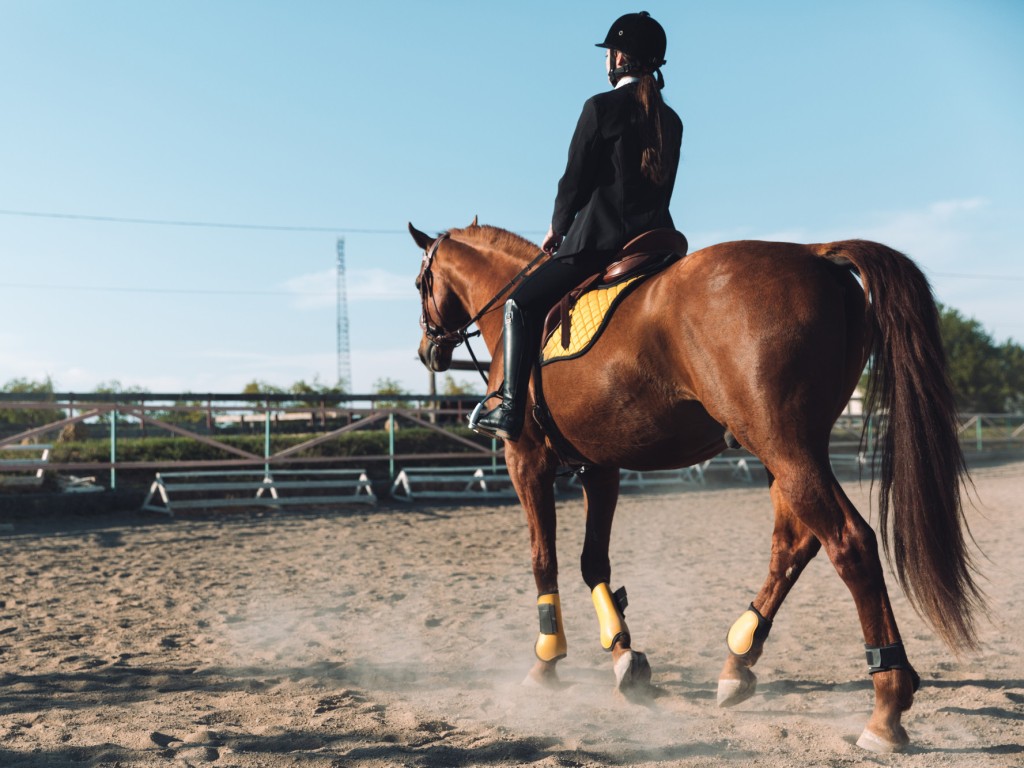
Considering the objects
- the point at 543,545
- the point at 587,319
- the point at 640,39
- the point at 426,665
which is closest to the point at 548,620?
the point at 543,545

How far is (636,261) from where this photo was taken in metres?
3.88

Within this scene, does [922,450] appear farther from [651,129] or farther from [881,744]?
[651,129]

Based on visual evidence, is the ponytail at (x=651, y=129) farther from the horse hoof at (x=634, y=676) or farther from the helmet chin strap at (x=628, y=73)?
the horse hoof at (x=634, y=676)

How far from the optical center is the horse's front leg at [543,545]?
14.5 ft

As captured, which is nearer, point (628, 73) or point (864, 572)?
point (864, 572)

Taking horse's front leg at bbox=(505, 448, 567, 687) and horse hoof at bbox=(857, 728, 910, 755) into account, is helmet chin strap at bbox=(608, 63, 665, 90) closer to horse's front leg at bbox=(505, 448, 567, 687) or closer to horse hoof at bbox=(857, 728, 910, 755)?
horse's front leg at bbox=(505, 448, 567, 687)

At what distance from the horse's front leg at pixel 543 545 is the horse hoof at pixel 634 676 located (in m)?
0.42

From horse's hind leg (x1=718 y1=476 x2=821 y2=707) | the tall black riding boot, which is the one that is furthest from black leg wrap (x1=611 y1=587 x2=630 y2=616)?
the tall black riding boot

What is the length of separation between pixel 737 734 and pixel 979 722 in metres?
1.07

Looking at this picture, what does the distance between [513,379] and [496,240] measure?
137 centimetres

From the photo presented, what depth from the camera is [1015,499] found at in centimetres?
1505

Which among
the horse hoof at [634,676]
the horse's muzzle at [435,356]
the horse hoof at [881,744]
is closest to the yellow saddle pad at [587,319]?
the horse hoof at [634,676]

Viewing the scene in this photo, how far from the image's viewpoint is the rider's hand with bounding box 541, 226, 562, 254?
14.5 feet

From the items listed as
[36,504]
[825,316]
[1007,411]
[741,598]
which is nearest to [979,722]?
[825,316]
